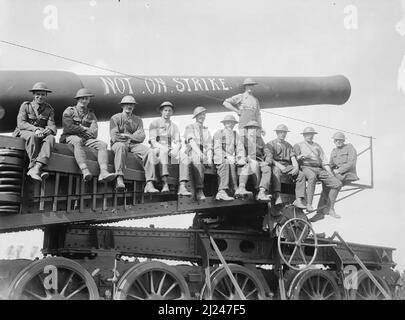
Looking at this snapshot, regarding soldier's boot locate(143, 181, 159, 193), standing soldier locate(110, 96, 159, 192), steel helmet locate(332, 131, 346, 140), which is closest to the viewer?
soldier's boot locate(143, 181, 159, 193)

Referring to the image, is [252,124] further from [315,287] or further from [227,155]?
[315,287]

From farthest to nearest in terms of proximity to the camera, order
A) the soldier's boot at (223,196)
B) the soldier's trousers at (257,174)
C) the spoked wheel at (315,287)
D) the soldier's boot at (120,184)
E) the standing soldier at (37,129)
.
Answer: the spoked wheel at (315,287), the soldier's trousers at (257,174), the soldier's boot at (223,196), the soldier's boot at (120,184), the standing soldier at (37,129)

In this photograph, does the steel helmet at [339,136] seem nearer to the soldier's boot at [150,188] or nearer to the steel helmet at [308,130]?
the steel helmet at [308,130]

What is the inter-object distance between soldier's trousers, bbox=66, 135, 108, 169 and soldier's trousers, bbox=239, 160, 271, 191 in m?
2.17

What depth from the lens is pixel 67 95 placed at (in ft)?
26.2

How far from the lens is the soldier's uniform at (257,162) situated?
8.77 m

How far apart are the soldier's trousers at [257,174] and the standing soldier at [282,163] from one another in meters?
0.20

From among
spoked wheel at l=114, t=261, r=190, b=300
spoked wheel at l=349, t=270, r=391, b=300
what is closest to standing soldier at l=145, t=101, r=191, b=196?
spoked wheel at l=114, t=261, r=190, b=300

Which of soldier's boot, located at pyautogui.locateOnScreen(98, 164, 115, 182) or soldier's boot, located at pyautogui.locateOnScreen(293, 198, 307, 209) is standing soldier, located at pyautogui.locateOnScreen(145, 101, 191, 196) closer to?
soldier's boot, located at pyautogui.locateOnScreen(98, 164, 115, 182)

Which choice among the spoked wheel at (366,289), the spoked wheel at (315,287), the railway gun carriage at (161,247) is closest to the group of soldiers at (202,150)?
the railway gun carriage at (161,247)

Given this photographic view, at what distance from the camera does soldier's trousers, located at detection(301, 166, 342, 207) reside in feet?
31.3
